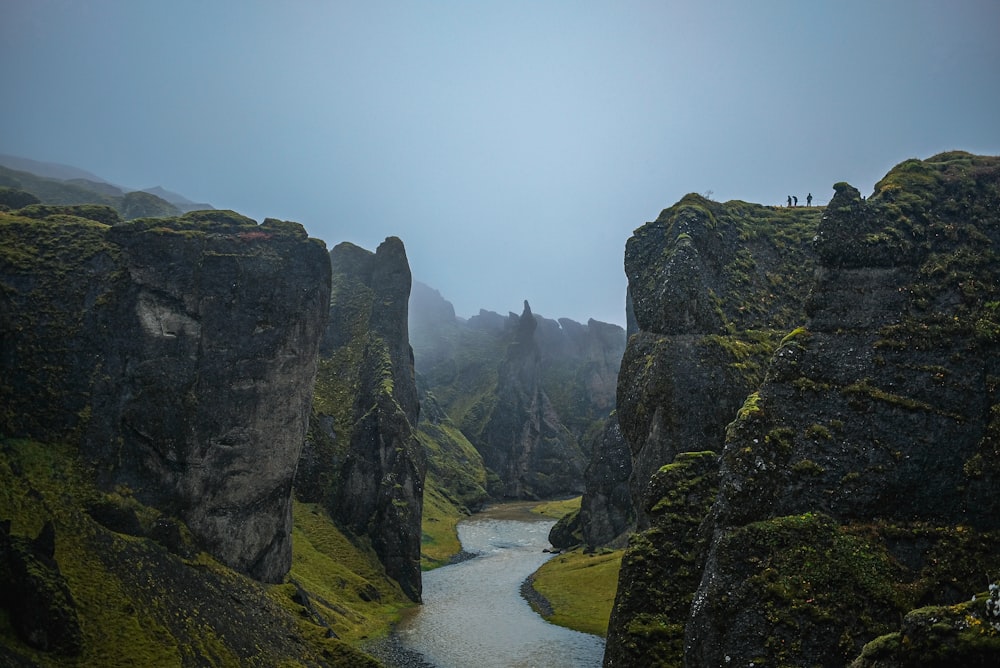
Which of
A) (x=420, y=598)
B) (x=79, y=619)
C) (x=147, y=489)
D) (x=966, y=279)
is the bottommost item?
(x=420, y=598)

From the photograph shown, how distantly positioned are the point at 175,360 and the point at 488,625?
42867mm

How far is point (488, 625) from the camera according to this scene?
66875mm

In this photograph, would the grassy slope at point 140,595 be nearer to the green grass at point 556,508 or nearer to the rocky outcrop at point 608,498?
the rocky outcrop at point 608,498

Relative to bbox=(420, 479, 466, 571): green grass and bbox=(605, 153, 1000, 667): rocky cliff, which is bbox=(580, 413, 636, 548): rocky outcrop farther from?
bbox=(605, 153, 1000, 667): rocky cliff

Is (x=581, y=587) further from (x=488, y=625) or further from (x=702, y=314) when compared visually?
(x=702, y=314)

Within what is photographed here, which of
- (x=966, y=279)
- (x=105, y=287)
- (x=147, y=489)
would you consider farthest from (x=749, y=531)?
(x=105, y=287)

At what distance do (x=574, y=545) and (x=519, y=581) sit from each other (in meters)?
29.5

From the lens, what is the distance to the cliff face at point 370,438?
290 ft

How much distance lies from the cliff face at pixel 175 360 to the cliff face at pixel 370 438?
2632 cm

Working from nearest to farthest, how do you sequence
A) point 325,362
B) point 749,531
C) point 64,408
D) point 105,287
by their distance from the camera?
1. point 749,531
2. point 64,408
3. point 105,287
4. point 325,362

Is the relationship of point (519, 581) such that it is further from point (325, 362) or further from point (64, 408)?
point (64, 408)

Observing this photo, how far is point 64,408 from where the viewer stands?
156ft

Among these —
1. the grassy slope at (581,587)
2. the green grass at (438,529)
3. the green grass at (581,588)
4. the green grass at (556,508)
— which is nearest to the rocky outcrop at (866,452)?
the grassy slope at (581,587)

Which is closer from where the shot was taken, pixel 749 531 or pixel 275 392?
pixel 749 531
